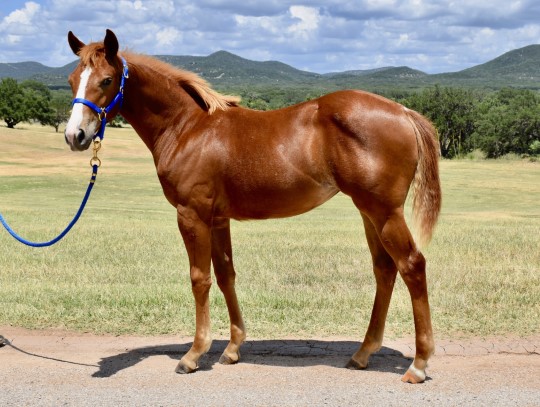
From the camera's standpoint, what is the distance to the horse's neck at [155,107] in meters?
5.86

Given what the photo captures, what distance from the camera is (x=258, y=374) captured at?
215 inches

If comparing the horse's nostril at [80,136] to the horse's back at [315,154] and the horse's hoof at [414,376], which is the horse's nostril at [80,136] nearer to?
the horse's back at [315,154]

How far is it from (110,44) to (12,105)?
272ft

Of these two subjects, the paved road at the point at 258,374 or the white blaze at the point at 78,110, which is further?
the white blaze at the point at 78,110

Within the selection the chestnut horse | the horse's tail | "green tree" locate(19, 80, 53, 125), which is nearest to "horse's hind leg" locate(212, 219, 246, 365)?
the chestnut horse

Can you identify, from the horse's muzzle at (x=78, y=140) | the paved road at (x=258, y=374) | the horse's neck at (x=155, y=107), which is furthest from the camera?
the horse's neck at (x=155, y=107)

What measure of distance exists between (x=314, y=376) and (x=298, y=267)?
15.1 feet

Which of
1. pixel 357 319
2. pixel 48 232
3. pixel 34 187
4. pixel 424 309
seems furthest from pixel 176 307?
pixel 34 187

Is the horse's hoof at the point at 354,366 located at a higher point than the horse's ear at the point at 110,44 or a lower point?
lower

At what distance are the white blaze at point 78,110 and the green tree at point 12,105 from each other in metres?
81.1

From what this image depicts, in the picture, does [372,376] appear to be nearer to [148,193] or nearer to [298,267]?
[298,267]

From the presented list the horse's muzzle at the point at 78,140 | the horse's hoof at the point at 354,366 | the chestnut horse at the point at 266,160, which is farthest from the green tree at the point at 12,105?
the horse's hoof at the point at 354,366

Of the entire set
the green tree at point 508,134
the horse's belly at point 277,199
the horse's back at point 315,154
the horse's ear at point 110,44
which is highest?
the horse's ear at point 110,44

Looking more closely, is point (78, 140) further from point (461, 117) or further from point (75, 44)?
point (461, 117)
